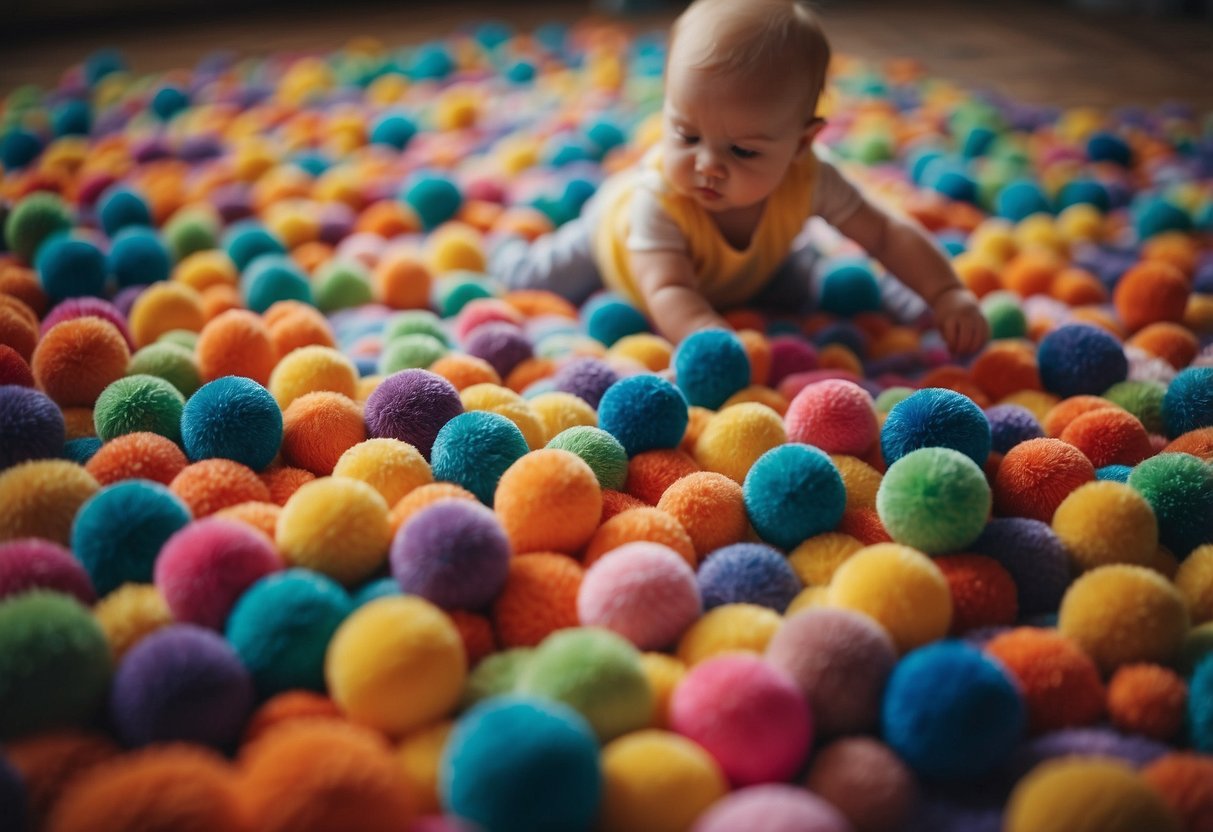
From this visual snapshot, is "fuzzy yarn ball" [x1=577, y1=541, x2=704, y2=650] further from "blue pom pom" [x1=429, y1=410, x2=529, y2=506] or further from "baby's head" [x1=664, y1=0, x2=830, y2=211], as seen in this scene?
"baby's head" [x1=664, y1=0, x2=830, y2=211]

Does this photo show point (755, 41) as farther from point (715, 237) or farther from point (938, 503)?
point (938, 503)

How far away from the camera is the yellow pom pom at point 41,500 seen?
694 mm

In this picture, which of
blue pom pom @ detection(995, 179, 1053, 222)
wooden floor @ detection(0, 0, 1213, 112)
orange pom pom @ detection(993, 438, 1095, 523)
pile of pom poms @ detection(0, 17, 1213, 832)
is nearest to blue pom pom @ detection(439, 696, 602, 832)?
pile of pom poms @ detection(0, 17, 1213, 832)

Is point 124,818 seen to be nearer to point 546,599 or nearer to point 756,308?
point 546,599

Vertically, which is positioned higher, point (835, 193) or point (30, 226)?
point (835, 193)

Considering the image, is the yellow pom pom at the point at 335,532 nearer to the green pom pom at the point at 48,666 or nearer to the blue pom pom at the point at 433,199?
the green pom pom at the point at 48,666

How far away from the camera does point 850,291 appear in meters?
1.28

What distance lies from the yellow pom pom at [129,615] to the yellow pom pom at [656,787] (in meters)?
0.30

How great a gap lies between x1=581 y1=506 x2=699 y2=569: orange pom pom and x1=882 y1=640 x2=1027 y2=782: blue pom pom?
7.8 inches

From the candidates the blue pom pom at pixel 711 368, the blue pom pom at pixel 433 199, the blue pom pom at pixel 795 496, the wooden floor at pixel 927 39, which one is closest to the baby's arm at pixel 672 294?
the blue pom pom at pixel 711 368

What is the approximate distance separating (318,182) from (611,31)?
52.5 inches

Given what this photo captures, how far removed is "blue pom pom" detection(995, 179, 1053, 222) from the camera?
1.51 metres

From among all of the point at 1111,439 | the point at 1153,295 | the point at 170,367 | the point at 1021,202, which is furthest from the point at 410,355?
the point at 1021,202

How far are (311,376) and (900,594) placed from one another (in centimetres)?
55
